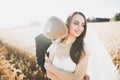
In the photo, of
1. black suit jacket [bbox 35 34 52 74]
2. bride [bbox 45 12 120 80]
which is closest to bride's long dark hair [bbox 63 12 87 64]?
bride [bbox 45 12 120 80]

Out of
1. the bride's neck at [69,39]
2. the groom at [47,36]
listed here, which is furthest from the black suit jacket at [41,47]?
the bride's neck at [69,39]

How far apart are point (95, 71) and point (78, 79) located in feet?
0.61

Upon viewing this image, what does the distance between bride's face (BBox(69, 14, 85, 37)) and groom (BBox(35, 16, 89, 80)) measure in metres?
0.06

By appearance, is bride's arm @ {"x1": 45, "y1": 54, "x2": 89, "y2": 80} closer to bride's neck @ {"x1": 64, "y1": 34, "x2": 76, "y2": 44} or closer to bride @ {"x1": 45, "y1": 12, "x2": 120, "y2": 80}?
bride @ {"x1": 45, "y1": 12, "x2": 120, "y2": 80}

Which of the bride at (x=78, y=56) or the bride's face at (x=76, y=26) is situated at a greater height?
the bride's face at (x=76, y=26)

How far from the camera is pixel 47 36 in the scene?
2.32 metres

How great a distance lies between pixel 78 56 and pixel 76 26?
0.75 ft

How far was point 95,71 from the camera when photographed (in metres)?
2.46

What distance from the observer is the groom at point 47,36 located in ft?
7.57

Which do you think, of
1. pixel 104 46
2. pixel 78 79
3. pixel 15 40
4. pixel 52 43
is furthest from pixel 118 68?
pixel 15 40

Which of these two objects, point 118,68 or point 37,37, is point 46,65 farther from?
point 118,68

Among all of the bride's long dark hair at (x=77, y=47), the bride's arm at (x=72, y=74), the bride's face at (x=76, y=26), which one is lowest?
the bride's arm at (x=72, y=74)

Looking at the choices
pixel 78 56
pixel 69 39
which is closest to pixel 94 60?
pixel 78 56

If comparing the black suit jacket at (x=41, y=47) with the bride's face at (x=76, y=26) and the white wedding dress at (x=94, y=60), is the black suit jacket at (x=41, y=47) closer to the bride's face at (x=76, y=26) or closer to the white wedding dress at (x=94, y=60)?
the white wedding dress at (x=94, y=60)
